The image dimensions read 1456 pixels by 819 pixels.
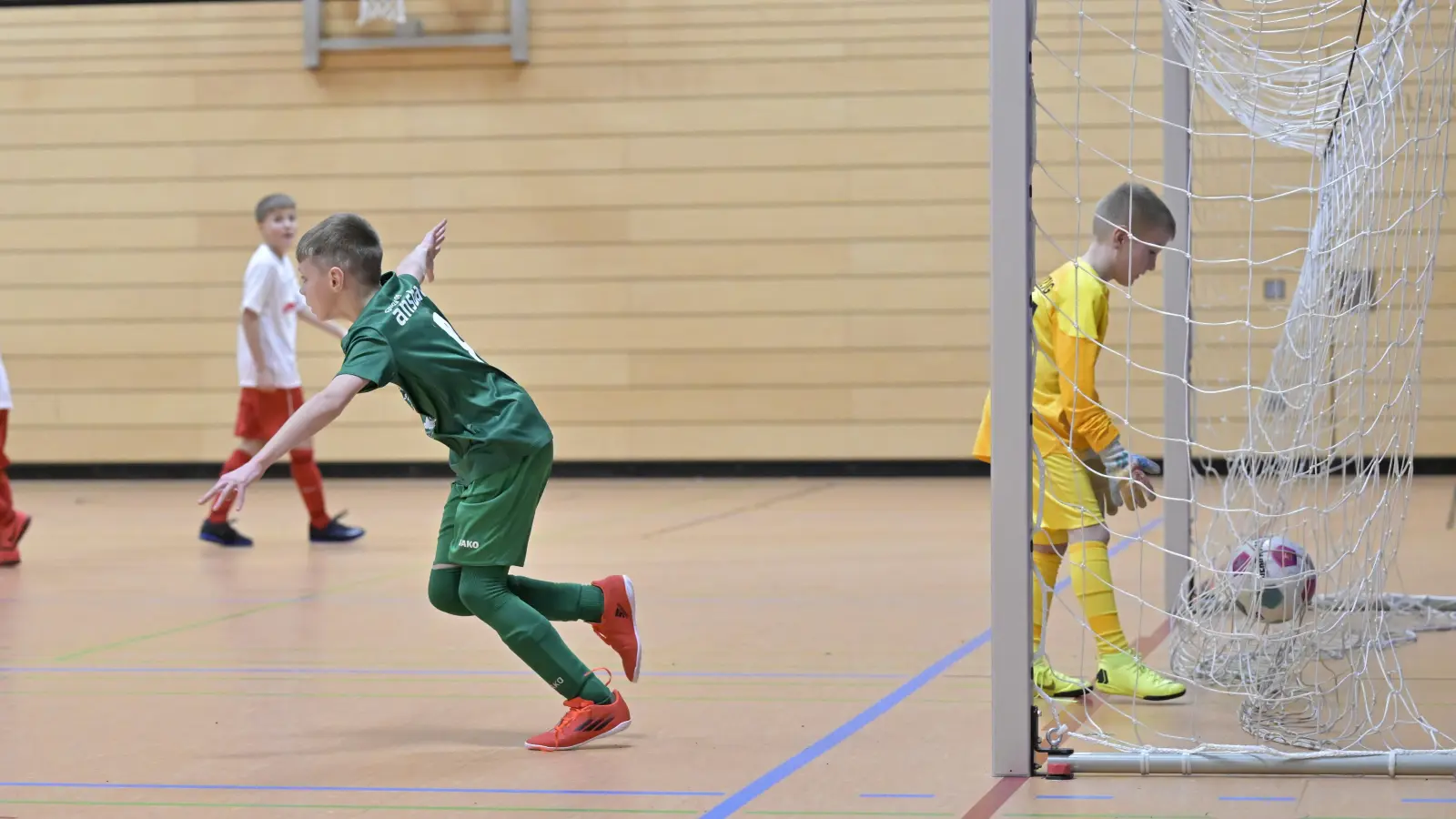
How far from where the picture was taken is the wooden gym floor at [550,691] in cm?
309

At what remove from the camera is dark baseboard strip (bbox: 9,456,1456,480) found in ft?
37.8

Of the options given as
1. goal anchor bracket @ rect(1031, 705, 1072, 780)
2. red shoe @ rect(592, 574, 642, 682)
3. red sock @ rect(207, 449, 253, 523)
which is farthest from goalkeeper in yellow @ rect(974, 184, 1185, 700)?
red sock @ rect(207, 449, 253, 523)

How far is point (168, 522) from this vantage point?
9109mm

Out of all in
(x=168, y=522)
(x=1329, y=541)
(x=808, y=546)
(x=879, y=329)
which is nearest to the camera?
(x=1329, y=541)

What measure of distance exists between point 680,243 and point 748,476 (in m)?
1.77

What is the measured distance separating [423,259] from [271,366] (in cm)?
421

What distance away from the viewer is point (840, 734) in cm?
364

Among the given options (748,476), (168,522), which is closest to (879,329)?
(748,476)

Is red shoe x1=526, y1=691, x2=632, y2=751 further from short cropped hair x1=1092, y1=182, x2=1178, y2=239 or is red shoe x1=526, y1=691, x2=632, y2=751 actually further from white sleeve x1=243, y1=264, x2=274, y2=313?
white sleeve x1=243, y1=264, x2=274, y2=313

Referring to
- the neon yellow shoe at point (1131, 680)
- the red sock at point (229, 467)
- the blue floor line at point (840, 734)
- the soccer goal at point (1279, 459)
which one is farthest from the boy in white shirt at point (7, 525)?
the neon yellow shoe at point (1131, 680)

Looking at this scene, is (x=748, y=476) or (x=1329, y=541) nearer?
(x=1329, y=541)

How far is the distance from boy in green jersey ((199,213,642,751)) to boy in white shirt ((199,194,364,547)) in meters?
4.02

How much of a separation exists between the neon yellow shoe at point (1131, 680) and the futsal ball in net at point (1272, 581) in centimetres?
27

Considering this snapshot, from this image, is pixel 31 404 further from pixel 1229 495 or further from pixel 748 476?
pixel 1229 495
